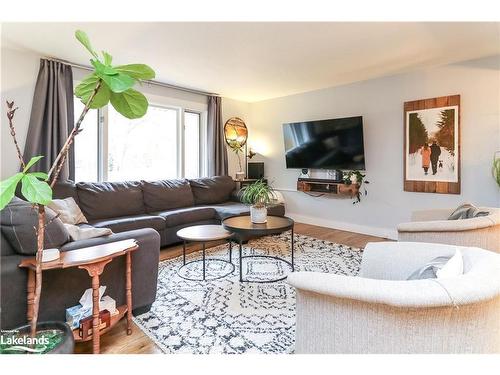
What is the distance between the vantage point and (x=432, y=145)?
Answer: 3613mm

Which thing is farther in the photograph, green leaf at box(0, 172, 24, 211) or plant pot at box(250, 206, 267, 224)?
plant pot at box(250, 206, 267, 224)

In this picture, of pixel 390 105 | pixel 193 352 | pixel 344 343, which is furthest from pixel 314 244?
pixel 344 343

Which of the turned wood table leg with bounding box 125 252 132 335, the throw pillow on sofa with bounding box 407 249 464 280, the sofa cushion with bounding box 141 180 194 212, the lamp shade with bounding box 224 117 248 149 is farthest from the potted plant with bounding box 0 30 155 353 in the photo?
the lamp shade with bounding box 224 117 248 149

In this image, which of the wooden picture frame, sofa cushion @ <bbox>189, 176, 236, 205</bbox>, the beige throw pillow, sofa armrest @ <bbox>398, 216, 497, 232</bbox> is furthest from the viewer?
sofa cushion @ <bbox>189, 176, 236, 205</bbox>

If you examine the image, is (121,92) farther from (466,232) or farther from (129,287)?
(466,232)

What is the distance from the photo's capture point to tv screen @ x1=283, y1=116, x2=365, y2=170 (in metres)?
4.23

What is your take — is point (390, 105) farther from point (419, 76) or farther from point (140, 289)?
point (140, 289)

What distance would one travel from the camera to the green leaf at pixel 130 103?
1.25 metres

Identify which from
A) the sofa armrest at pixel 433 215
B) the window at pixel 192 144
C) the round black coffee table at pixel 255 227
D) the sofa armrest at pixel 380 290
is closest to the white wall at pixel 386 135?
the sofa armrest at pixel 433 215

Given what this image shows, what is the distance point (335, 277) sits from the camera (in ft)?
3.56

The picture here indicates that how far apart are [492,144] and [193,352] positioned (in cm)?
372

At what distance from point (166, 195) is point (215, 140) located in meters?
1.54

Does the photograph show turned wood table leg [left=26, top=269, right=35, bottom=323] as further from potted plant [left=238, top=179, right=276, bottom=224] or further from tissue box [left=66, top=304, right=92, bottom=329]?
potted plant [left=238, top=179, right=276, bottom=224]

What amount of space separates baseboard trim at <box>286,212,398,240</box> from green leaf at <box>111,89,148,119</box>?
3880mm
